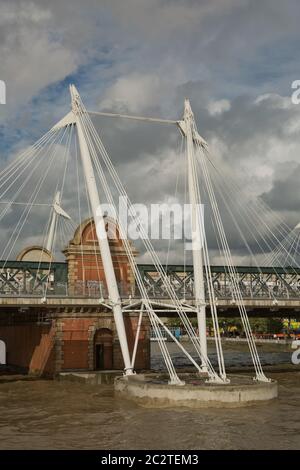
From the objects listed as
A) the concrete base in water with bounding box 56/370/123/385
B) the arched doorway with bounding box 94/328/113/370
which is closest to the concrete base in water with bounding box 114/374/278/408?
the concrete base in water with bounding box 56/370/123/385

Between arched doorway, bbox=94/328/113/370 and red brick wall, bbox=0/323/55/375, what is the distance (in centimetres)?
409

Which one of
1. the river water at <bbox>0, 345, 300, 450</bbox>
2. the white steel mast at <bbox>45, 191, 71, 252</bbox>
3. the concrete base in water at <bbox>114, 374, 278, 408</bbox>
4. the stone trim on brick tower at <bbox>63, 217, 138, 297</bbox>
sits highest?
the white steel mast at <bbox>45, 191, 71, 252</bbox>

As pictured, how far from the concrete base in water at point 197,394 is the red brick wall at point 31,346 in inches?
765

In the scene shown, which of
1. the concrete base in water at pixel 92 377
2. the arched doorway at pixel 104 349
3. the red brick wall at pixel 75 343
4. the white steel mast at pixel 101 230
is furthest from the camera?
the arched doorway at pixel 104 349

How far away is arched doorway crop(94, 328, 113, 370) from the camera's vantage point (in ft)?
193

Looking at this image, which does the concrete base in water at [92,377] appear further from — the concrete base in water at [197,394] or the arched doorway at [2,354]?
the arched doorway at [2,354]

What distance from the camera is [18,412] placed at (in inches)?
1539

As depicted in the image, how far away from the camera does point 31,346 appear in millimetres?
66375

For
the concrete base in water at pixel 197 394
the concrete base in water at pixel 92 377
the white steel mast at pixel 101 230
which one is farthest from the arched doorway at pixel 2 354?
the concrete base in water at pixel 197 394

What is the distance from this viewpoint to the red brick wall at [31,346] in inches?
2322

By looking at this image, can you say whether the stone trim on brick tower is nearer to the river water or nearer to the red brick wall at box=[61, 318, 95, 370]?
the red brick wall at box=[61, 318, 95, 370]

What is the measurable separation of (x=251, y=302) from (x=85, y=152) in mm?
22399
